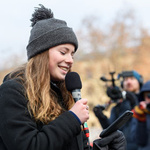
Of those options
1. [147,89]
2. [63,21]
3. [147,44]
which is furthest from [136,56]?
[63,21]

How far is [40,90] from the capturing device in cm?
162

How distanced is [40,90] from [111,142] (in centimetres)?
62

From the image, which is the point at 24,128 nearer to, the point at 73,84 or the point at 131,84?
the point at 73,84

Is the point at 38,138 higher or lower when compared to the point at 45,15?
lower

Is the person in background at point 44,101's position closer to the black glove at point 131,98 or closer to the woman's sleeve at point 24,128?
the woman's sleeve at point 24,128

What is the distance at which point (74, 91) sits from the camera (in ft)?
5.44

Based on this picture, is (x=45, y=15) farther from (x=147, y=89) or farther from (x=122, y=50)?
(x=122, y=50)

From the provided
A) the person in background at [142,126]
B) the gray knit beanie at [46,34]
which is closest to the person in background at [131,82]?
the person in background at [142,126]

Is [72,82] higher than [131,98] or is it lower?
higher

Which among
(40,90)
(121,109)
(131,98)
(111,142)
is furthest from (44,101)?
(131,98)

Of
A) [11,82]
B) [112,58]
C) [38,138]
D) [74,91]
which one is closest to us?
[38,138]

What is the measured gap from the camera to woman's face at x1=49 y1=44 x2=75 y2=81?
173 cm

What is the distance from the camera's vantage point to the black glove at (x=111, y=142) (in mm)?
1551

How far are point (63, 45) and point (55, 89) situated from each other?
35 cm
